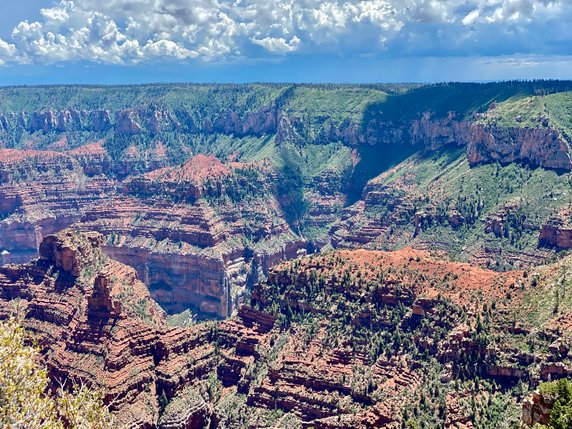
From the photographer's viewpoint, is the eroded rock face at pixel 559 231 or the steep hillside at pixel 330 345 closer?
the steep hillside at pixel 330 345

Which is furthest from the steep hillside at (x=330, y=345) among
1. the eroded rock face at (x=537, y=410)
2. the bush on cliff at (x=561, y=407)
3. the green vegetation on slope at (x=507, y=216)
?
the green vegetation on slope at (x=507, y=216)

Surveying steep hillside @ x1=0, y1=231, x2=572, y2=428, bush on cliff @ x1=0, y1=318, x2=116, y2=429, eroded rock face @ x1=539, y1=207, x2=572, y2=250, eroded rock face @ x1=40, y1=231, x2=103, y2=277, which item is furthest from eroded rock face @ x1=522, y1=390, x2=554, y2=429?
eroded rock face @ x1=539, y1=207, x2=572, y2=250

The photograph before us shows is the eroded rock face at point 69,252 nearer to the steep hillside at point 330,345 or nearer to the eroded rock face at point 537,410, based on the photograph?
the steep hillside at point 330,345

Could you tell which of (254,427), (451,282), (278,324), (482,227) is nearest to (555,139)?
(482,227)

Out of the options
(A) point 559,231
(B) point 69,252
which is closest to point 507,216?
(A) point 559,231

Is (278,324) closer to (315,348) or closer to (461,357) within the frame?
(315,348)

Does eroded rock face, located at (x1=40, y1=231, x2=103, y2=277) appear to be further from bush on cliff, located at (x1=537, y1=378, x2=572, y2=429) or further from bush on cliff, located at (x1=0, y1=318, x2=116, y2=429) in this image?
bush on cliff, located at (x1=0, y1=318, x2=116, y2=429)

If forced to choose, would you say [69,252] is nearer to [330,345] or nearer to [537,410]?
[330,345]

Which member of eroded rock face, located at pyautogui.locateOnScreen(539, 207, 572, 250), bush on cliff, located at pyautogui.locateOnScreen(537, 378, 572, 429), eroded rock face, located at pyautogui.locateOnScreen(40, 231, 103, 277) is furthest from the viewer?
eroded rock face, located at pyautogui.locateOnScreen(539, 207, 572, 250)

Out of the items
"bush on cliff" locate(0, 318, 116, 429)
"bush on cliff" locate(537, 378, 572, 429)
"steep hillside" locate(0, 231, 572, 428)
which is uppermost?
"bush on cliff" locate(0, 318, 116, 429)
